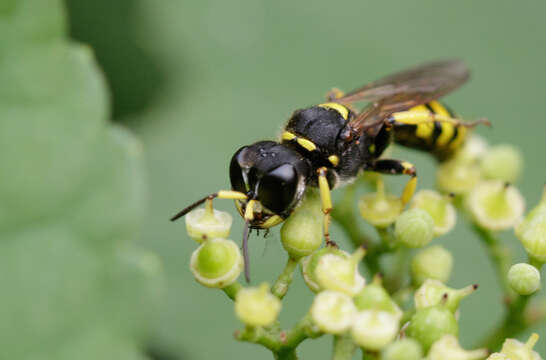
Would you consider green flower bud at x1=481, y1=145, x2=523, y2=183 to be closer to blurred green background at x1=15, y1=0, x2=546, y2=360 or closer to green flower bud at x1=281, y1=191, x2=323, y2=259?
blurred green background at x1=15, y1=0, x2=546, y2=360

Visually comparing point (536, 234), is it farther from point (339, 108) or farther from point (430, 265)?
point (339, 108)

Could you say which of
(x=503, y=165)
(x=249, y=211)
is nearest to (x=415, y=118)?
(x=503, y=165)

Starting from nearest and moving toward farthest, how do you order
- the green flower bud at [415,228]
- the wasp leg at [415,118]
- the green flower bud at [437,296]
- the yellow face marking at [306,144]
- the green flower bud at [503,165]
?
the green flower bud at [437,296] → the green flower bud at [415,228] → the yellow face marking at [306,144] → the wasp leg at [415,118] → the green flower bud at [503,165]

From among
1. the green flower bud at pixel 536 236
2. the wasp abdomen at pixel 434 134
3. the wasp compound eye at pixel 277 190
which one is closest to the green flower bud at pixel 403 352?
the wasp compound eye at pixel 277 190

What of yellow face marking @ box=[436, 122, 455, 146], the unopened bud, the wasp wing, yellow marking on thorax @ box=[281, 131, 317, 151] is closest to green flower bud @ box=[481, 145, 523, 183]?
yellow face marking @ box=[436, 122, 455, 146]

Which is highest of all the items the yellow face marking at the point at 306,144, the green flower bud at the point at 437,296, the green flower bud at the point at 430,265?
the yellow face marking at the point at 306,144

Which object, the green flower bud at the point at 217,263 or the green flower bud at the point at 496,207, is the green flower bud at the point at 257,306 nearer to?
the green flower bud at the point at 217,263

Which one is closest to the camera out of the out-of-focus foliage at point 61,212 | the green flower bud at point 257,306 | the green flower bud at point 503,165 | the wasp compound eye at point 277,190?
the out-of-focus foliage at point 61,212
